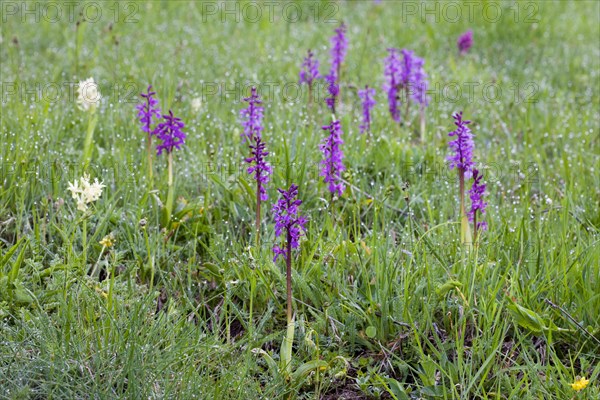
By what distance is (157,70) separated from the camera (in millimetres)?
5074

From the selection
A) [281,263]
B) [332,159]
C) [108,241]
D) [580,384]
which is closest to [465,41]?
[332,159]

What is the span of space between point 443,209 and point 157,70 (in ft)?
8.02

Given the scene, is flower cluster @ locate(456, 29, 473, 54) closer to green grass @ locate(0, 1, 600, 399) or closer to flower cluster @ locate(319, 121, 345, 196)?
green grass @ locate(0, 1, 600, 399)

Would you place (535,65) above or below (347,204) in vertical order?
above

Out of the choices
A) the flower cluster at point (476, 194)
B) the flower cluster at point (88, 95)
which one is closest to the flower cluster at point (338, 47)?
the flower cluster at point (88, 95)

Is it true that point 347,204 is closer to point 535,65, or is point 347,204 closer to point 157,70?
point 157,70

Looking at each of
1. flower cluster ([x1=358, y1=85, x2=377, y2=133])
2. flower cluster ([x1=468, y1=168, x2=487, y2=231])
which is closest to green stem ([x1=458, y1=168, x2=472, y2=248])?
flower cluster ([x1=468, y1=168, x2=487, y2=231])

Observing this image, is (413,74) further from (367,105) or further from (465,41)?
(465,41)

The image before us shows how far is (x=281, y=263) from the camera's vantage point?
10.2 ft

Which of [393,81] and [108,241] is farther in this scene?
[393,81]

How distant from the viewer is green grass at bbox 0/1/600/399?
2545 mm

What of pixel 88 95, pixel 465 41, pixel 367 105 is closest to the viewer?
pixel 88 95

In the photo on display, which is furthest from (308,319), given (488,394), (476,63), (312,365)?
(476,63)

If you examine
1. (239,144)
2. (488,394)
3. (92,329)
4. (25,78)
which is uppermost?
(25,78)
